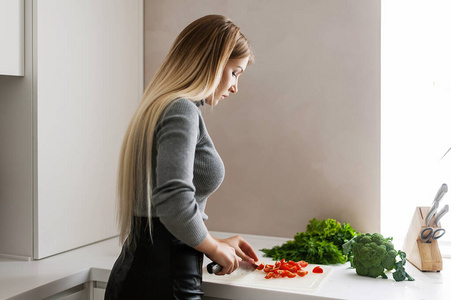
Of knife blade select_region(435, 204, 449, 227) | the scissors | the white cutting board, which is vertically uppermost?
knife blade select_region(435, 204, 449, 227)

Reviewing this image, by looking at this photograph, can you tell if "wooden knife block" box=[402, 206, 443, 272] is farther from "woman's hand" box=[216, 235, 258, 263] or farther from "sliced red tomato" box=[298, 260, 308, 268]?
"woman's hand" box=[216, 235, 258, 263]

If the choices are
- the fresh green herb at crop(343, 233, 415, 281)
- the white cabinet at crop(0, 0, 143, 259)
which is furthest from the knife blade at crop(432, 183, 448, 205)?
the white cabinet at crop(0, 0, 143, 259)

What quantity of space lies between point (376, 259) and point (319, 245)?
0.80ft

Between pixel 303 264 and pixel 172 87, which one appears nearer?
pixel 172 87

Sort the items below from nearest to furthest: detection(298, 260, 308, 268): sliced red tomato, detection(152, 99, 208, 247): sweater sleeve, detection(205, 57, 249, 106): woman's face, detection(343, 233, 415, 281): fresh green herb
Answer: detection(152, 99, 208, 247): sweater sleeve, detection(205, 57, 249, 106): woman's face, detection(343, 233, 415, 281): fresh green herb, detection(298, 260, 308, 268): sliced red tomato

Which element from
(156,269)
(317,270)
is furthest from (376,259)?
Answer: (156,269)

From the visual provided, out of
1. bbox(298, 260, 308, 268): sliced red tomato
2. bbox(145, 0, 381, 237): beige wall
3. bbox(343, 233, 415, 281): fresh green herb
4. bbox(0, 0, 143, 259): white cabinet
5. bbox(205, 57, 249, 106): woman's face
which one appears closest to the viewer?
bbox(205, 57, 249, 106): woman's face

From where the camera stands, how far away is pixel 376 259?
5.10 ft

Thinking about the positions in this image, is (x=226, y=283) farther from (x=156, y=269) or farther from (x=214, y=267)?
(x=156, y=269)

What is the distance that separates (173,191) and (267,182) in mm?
1014

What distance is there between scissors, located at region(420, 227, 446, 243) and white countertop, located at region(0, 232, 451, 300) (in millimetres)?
95

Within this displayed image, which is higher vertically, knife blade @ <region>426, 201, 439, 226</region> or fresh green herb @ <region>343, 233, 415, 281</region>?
knife blade @ <region>426, 201, 439, 226</region>

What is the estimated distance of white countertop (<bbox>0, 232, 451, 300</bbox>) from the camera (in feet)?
4.67

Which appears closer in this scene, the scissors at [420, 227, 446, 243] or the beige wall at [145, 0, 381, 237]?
the scissors at [420, 227, 446, 243]
